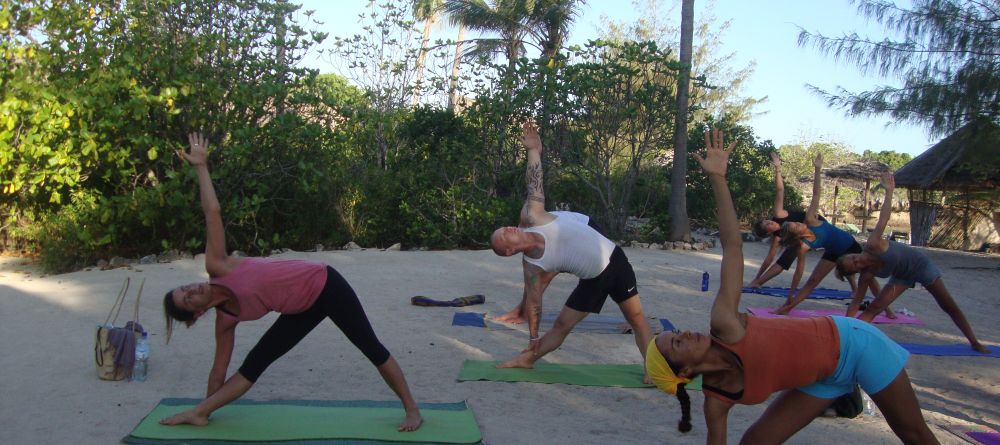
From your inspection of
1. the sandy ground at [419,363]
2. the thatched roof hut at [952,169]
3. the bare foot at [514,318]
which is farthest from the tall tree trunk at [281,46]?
the thatched roof hut at [952,169]

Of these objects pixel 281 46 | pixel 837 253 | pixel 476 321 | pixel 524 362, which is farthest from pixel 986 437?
pixel 281 46

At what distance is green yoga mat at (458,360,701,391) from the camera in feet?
21.6

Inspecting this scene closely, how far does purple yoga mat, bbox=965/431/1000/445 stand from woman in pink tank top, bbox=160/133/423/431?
3.67 m

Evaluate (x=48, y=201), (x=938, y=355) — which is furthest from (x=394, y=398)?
(x=48, y=201)

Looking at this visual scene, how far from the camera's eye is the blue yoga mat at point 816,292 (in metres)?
11.1

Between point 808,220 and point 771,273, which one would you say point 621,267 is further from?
point 771,273

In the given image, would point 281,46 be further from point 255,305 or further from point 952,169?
point 952,169

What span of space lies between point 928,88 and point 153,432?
1252 cm

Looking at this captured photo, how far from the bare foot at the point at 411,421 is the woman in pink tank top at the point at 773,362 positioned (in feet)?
6.51

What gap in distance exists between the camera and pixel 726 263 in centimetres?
370

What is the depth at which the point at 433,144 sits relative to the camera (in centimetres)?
1603

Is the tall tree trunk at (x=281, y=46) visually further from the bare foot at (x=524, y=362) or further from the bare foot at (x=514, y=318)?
the bare foot at (x=524, y=362)

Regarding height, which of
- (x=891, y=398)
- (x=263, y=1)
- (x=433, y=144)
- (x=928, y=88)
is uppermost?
(x=263, y=1)

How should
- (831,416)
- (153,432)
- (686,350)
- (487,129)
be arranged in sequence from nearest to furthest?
1. (686,350)
2. (153,432)
3. (831,416)
4. (487,129)
